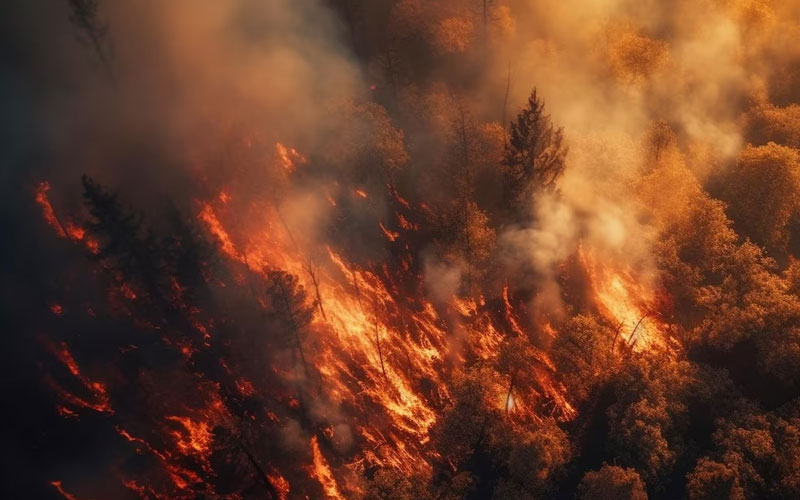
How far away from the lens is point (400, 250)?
48.9 m

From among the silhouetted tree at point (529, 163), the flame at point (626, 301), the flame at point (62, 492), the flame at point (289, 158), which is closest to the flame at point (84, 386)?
the flame at point (62, 492)

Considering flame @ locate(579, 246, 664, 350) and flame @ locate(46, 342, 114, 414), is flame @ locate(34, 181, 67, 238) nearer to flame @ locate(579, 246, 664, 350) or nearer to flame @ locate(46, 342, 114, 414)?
flame @ locate(46, 342, 114, 414)

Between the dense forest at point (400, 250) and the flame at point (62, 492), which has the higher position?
the dense forest at point (400, 250)

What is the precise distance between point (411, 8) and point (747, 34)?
48994mm

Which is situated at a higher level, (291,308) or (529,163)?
(529,163)

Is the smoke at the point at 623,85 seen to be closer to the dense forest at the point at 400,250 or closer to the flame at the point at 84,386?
the dense forest at the point at 400,250

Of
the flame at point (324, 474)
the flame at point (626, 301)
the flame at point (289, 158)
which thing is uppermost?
the flame at point (626, 301)

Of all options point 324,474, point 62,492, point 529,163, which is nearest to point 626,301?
point 529,163

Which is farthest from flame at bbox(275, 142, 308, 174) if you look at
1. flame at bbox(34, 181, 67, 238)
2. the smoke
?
the smoke

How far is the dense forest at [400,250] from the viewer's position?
37.0 metres

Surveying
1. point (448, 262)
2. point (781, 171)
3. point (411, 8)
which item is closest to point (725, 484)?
point (448, 262)

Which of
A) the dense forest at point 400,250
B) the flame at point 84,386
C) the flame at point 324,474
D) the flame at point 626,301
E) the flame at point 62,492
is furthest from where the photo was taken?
the flame at point 626,301

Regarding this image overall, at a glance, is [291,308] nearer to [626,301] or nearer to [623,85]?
[626,301]

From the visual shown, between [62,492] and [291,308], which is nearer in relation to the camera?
[62,492]
